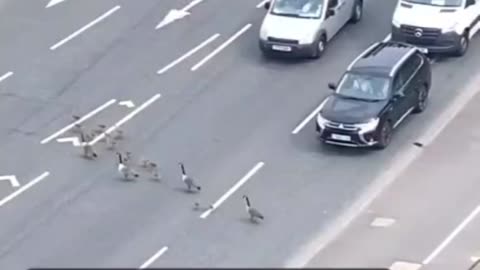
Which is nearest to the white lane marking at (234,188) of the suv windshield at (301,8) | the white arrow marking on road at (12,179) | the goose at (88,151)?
the goose at (88,151)

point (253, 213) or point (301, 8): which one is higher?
point (301, 8)

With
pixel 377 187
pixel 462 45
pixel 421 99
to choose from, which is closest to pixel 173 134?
pixel 377 187

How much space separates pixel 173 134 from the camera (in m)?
43.7

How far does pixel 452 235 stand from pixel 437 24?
833 cm

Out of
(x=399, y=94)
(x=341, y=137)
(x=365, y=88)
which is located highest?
(x=365, y=88)

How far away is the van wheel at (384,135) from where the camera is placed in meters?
41.7

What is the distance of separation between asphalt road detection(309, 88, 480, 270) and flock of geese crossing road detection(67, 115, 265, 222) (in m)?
2.48

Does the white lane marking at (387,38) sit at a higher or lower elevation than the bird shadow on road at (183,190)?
higher

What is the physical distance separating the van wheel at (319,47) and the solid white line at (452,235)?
786 cm

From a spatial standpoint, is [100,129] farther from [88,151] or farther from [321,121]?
[321,121]

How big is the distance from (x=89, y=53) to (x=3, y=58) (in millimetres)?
2312

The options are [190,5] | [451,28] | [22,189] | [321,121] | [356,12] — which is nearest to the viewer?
[22,189]

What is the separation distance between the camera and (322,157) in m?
42.1

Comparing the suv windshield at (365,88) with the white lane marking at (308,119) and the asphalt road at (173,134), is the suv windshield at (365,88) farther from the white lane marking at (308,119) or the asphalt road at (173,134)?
the white lane marking at (308,119)
